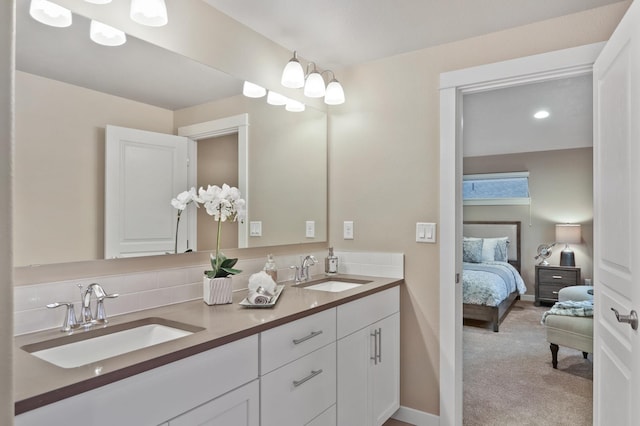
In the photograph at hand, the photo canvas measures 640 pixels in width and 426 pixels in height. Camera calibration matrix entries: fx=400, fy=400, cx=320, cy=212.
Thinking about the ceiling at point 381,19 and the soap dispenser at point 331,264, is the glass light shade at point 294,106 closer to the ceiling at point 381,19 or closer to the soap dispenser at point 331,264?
the ceiling at point 381,19

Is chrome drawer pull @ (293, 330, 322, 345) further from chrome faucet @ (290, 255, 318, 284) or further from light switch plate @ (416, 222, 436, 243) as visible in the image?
light switch plate @ (416, 222, 436, 243)

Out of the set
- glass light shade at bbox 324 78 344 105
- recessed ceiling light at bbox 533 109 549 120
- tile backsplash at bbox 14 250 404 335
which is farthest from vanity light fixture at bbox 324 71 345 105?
recessed ceiling light at bbox 533 109 549 120

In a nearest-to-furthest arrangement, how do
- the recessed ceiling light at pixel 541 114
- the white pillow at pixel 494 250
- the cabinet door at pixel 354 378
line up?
the cabinet door at pixel 354 378 → the recessed ceiling light at pixel 541 114 → the white pillow at pixel 494 250

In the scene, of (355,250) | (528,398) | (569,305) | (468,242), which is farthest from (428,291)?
(468,242)

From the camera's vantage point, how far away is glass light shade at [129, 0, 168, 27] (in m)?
1.58

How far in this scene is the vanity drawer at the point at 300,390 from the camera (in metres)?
1.45

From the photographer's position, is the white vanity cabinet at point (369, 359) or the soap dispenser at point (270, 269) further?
the soap dispenser at point (270, 269)

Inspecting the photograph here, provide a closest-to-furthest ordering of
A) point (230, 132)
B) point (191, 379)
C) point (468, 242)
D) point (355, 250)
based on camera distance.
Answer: point (191, 379)
point (230, 132)
point (355, 250)
point (468, 242)

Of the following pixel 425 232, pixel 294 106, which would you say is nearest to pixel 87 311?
pixel 294 106

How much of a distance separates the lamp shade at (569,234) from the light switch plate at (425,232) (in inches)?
169

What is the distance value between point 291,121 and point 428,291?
4.46 ft

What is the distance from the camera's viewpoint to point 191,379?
46.1 inches

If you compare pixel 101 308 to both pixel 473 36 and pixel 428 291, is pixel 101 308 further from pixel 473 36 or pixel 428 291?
pixel 473 36

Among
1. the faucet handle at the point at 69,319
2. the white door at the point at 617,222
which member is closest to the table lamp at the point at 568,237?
the white door at the point at 617,222
